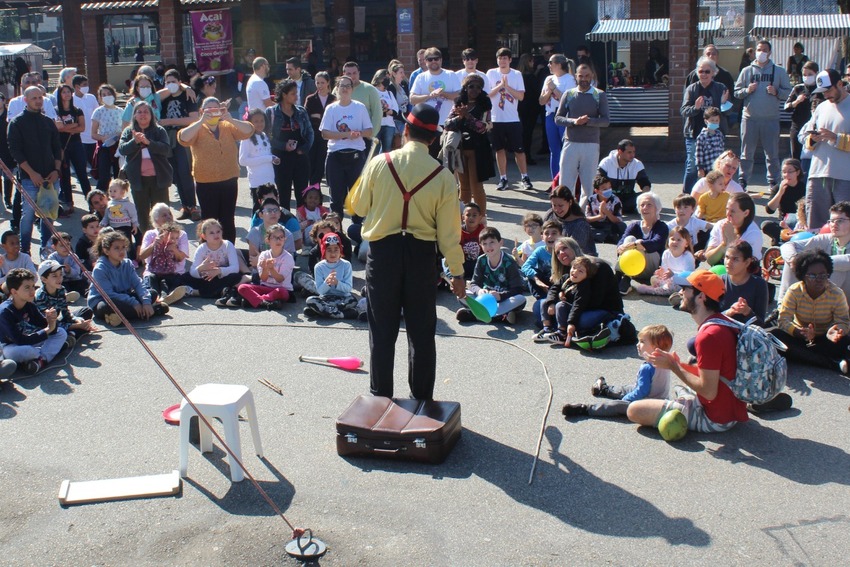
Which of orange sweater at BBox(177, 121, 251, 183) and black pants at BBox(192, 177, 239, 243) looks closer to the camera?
orange sweater at BBox(177, 121, 251, 183)

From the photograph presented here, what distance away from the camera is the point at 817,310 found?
24.9 ft

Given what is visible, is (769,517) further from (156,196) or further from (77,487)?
(156,196)

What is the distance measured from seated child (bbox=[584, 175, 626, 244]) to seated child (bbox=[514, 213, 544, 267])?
1655 mm

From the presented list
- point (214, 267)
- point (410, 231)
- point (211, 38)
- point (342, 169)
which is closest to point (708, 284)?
point (410, 231)

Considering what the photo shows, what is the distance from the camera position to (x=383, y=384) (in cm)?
666

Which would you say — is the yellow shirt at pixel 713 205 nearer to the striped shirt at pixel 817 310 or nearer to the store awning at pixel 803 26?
the striped shirt at pixel 817 310

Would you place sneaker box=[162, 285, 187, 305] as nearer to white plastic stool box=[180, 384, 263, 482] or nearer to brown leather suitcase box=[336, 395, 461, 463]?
white plastic stool box=[180, 384, 263, 482]

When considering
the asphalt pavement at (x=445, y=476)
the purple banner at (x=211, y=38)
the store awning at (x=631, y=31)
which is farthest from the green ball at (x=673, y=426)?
the purple banner at (x=211, y=38)

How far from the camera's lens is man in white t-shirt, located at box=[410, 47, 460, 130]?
13695mm

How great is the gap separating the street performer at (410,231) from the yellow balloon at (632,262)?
3518 millimetres

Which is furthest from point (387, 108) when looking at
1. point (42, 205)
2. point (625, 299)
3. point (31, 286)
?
point (31, 286)

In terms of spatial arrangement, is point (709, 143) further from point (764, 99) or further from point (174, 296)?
point (174, 296)

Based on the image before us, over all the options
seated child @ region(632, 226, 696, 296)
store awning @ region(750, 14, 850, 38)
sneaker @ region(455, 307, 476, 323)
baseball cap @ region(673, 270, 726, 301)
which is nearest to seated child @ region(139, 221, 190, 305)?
sneaker @ region(455, 307, 476, 323)

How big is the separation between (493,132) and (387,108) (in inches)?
59.6
